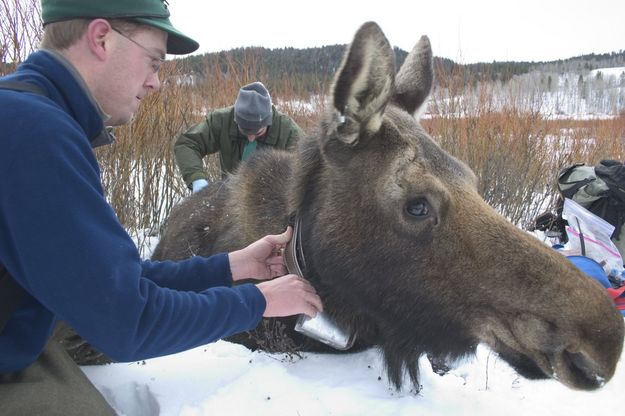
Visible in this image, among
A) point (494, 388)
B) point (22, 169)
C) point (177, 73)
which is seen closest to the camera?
point (22, 169)

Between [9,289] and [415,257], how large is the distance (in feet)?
5.52

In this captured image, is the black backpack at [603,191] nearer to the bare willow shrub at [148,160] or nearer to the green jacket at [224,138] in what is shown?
the green jacket at [224,138]

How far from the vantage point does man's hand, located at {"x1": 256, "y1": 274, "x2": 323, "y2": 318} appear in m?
2.08

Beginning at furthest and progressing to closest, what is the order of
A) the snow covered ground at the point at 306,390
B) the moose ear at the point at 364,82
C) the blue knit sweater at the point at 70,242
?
the snow covered ground at the point at 306,390
the moose ear at the point at 364,82
the blue knit sweater at the point at 70,242

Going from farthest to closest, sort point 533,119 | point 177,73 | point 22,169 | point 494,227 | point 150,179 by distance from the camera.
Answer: point 533,119 → point 177,73 → point 150,179 → point 494,227 → point 22,169

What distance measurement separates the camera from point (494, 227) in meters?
2.16

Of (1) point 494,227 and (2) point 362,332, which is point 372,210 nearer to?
(1) point 494,227

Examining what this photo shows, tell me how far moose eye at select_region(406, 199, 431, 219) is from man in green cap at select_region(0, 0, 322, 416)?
626 millimetres

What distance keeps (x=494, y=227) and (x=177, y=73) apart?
6174 mm

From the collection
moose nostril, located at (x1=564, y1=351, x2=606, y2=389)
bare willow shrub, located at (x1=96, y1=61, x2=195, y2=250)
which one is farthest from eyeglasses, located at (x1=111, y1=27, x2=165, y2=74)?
bare willow shrub, located at (x1=96, y1=61, x2=195, y2=250)

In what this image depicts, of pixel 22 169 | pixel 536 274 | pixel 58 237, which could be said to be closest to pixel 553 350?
pixel 536 274

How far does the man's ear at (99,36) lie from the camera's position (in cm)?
181

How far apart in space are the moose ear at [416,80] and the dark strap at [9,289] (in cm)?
215

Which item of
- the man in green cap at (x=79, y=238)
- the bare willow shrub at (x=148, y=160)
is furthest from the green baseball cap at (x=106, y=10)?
the bare willow shrub at (x=148, y=160)
